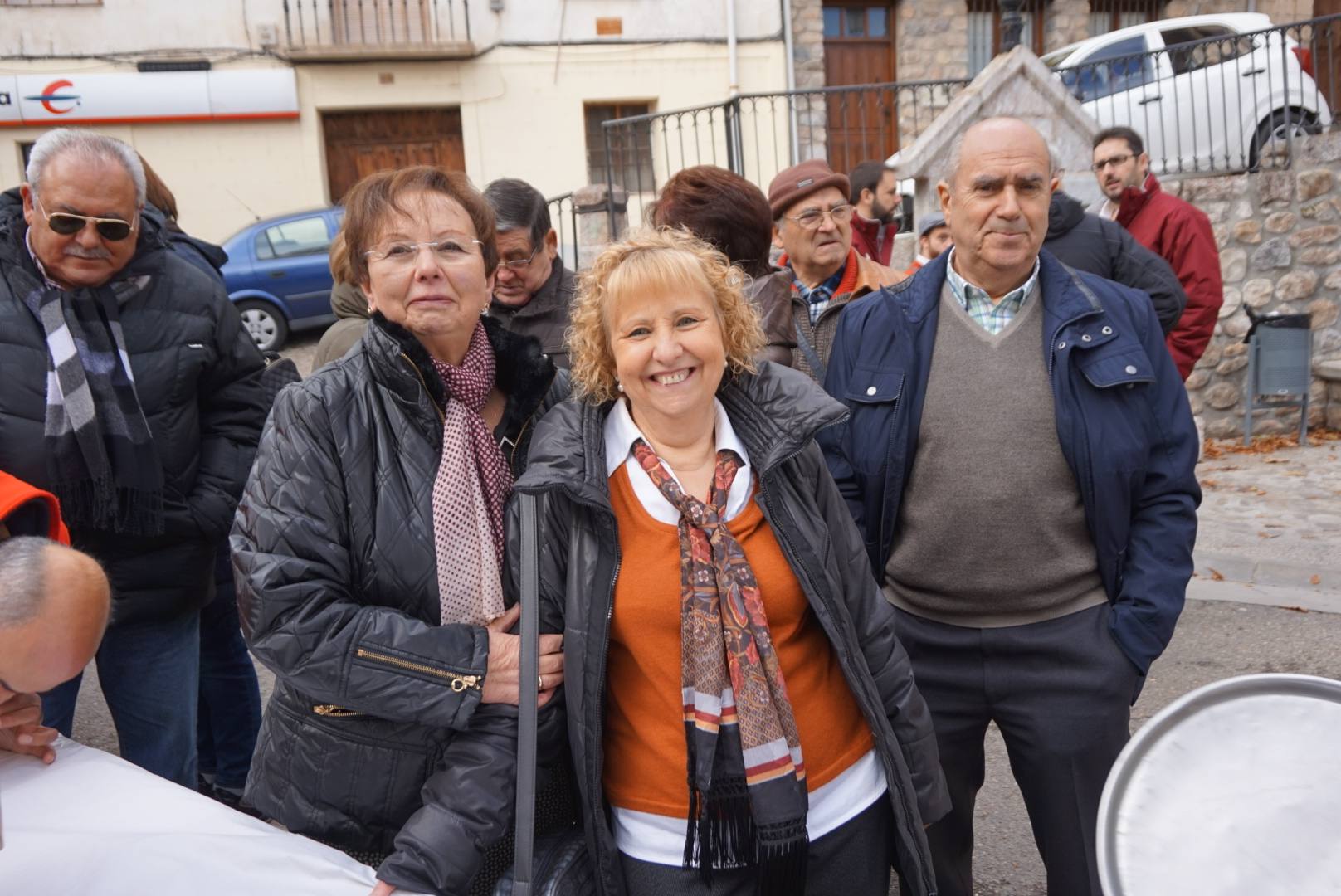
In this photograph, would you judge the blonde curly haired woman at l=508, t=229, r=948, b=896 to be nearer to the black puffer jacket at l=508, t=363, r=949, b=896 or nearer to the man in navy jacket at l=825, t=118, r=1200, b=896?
the black puffer jacket at l=508, t=363, r=949, b=896

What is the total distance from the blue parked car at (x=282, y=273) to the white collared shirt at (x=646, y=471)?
34.2 feet

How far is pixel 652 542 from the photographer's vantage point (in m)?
1.95

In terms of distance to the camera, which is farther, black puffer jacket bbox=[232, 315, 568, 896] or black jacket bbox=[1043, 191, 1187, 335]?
black jacket bbox=[1043, 191, 1187, 335]

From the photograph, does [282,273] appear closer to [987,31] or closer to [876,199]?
[876,199]

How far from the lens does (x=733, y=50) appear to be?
A: 50.8ft

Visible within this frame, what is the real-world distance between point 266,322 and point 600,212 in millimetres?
5437

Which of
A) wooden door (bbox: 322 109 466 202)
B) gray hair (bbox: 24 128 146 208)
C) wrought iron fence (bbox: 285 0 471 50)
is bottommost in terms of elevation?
gray hair (bbox: 24 128 146 208)

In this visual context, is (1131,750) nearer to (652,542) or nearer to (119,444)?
(652,542)

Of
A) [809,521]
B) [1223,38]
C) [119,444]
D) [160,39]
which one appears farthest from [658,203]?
[160,39]

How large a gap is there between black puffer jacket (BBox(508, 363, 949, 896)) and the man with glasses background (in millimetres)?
1389

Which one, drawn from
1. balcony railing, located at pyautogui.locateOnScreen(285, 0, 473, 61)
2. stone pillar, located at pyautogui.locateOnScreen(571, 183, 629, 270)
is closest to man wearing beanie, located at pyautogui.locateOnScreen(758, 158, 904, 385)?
stone pillar, located at pyautogui.locateOnScreen(571, 183, 629, 270)

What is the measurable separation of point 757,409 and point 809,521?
0.80 ft

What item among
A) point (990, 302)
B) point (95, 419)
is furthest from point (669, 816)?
point (95, 419)

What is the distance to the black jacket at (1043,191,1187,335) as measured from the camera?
3926 mm
